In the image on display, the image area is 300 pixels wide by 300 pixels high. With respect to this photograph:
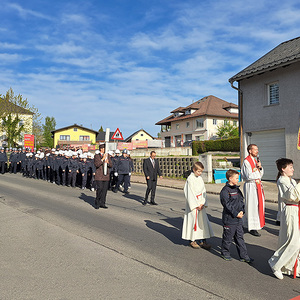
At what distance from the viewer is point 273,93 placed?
16938 millimetres

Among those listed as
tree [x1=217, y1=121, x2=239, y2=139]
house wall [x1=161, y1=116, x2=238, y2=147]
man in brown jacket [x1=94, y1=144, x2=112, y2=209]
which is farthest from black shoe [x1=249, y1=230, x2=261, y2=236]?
house wall [x1=161, y1=116, x2=238, y2=147]

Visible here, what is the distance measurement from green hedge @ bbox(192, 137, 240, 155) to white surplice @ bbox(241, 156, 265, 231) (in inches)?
1123

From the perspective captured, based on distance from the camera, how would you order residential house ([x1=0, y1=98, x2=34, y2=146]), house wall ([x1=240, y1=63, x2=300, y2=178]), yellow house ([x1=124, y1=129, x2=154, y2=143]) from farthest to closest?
1. yellow house ([x1=124, y1=129, x2=154, y2=143])
2. residential house ([x1=0, y1=98, x2=34, y2=146])
3. house wall ([x1=240, y1=63, x2=300, y2=178])

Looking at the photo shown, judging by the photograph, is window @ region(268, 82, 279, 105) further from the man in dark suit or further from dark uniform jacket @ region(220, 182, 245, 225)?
dark uniform jacket @ region(220, 182, 245, 225)

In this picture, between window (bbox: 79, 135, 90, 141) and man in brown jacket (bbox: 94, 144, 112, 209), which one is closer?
man in brown jacket (bbox: 94, 144, 112, 209)

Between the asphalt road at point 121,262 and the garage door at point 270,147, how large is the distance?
356 inches

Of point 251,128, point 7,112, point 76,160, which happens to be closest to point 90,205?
point 76,160

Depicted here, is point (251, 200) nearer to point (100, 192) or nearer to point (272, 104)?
point (100, 192)

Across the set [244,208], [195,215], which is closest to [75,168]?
[195,215]

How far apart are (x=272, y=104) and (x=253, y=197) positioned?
37.2 ft

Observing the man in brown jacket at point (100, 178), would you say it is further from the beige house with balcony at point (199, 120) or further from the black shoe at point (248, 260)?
the beige house with balcony at point (199, 120)

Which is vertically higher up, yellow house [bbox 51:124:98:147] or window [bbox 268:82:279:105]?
yellow house [bbox 51:124:98:147]

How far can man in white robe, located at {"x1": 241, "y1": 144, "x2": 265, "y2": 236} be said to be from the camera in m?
6.52

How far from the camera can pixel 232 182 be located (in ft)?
16.3
